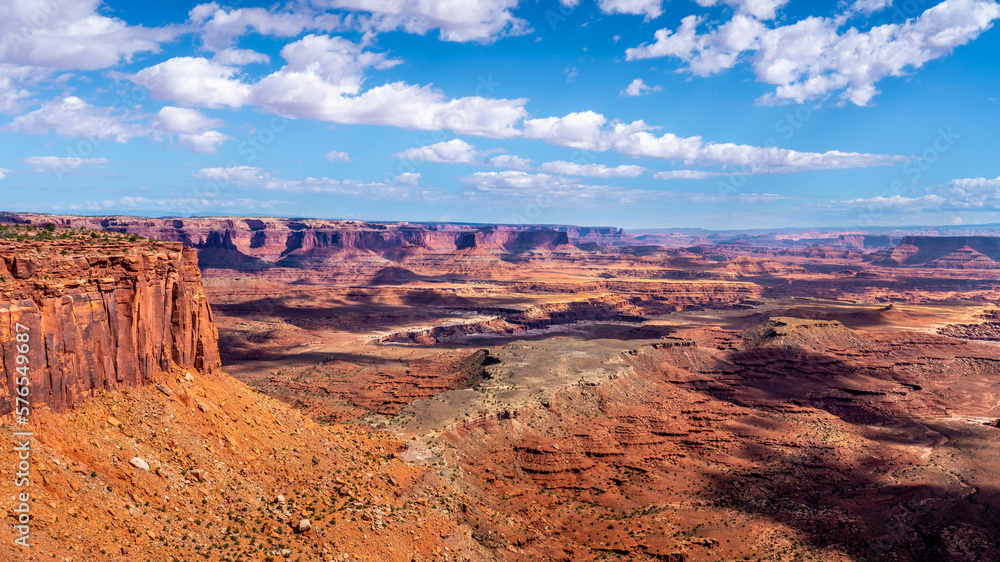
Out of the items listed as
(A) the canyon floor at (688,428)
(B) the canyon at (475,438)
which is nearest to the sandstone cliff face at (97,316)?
(B) the canyon at (475,438)

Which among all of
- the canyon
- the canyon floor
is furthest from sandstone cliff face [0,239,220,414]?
the canyon floor

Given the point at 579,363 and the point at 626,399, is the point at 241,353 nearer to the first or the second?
the point at 579,363

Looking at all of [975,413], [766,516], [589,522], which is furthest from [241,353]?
[975,413]

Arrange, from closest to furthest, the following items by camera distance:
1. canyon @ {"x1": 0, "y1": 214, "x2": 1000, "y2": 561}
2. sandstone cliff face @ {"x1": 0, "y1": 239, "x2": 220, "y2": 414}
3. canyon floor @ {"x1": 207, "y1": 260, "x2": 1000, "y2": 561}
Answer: sandstone cliff face @ {"x1": 0, "y1": 239, "x2": 220, "y2": 414}
canyon @ {"x1": 0, "y1": 214, "x2": 1000, "y2": 561}
canyon floor @ {"x1": 207, "y1": 260, "x2": 1000, "y2": 561}

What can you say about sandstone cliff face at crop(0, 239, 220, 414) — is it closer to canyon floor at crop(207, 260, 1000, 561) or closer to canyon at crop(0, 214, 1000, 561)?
canyon at crop(0, 214, 1000, 561)

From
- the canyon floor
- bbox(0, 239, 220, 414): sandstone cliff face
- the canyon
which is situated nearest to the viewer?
bbox(0, 239, 220, 414): sandstone cliff face

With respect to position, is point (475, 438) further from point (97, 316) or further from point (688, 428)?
point (97, 316)
